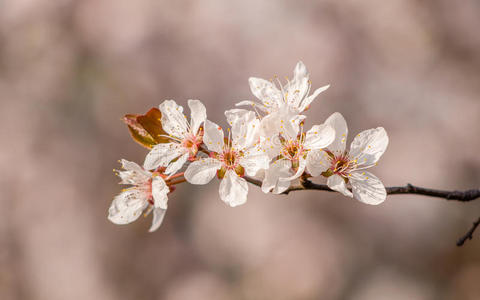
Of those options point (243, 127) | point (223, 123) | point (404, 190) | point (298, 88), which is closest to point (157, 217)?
point (243, 127)

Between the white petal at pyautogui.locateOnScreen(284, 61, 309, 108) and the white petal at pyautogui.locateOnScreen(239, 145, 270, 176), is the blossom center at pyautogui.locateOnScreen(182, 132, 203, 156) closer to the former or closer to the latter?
the white petal at pyautogui.locateOnScreen(239, 145, 270, 176)

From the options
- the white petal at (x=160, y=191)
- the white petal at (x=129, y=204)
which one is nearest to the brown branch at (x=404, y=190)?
the white petal at (x=160, y=191)

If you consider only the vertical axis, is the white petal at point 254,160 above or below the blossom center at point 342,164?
above

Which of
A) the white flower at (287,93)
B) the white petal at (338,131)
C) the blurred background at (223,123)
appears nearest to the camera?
the white petal at (338,131)

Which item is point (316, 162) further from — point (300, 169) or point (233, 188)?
point (233, 188)

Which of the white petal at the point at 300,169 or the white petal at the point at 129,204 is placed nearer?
the white petal at the point at 300,169

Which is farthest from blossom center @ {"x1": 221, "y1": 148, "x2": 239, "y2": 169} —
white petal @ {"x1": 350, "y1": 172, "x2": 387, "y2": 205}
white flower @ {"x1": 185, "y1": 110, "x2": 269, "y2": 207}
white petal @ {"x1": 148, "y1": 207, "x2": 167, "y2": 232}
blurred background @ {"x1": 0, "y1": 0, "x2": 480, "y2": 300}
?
blurred background @ {"x1": 0, "y1": 0, "x2": 480, "y2": 300}

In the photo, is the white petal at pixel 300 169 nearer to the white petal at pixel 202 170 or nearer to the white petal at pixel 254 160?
the white petal at pixel 254 160

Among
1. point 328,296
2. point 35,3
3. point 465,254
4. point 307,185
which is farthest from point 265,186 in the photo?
point 35,3
